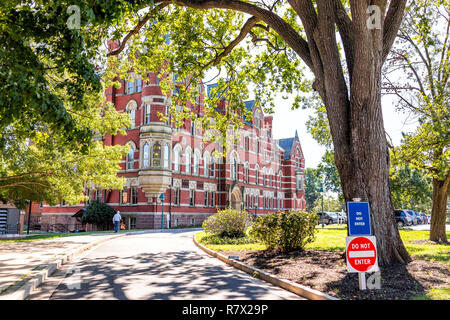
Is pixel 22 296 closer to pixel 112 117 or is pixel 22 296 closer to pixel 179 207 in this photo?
pixel 112 117

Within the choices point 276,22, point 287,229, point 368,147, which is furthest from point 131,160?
point 368,147

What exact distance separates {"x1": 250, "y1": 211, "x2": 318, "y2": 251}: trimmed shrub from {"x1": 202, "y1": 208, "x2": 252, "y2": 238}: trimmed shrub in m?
6.35

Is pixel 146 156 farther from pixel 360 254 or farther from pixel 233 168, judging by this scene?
pixel 360 254

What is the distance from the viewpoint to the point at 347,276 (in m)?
7.55

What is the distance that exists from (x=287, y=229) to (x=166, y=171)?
24.0 metres

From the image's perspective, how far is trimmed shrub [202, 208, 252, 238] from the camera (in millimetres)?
18453

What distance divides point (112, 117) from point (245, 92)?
7.44m

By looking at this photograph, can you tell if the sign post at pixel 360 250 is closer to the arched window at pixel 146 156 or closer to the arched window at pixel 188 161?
the arched window at pixel 146 156

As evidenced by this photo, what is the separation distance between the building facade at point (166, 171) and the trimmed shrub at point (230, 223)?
33.3ft

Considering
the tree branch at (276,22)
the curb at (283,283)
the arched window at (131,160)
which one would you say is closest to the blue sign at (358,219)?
the curb at (283,283)

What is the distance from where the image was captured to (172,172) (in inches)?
1421

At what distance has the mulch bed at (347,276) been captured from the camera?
6.25 meters
